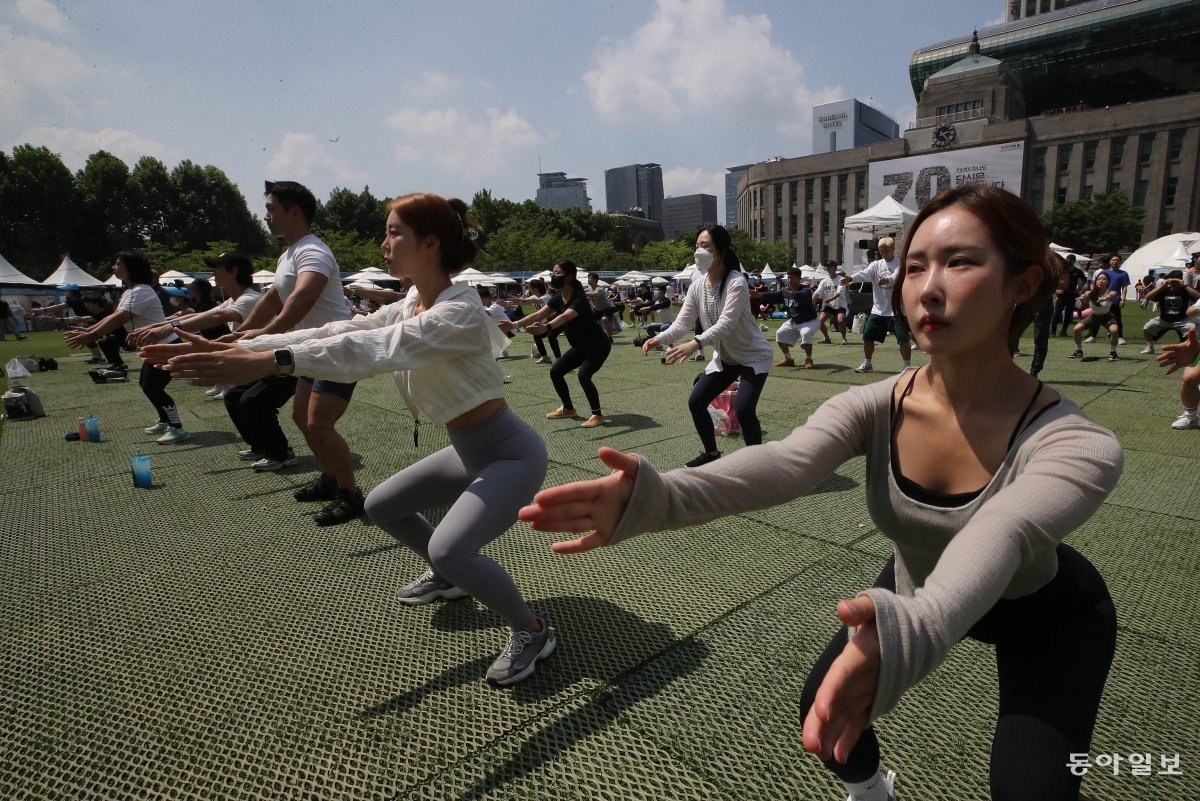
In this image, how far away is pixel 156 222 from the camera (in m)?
52.1

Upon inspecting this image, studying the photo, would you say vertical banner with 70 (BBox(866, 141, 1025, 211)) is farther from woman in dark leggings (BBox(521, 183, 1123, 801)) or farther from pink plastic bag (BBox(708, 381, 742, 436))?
woman in dark leggings (BBox(521, 183, 1123, 801))

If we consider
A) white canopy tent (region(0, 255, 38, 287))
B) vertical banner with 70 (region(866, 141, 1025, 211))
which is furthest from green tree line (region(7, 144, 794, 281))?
vertical banner with 70 (region(866, 141, 1025, 211))

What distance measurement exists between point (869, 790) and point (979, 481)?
0.94 m

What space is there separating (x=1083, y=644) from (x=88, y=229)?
64849 millimetres

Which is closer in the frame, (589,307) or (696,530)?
(696,530)

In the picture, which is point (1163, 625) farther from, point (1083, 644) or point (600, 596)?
point (600, 596)

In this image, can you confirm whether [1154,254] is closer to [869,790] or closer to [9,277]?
[869,790]

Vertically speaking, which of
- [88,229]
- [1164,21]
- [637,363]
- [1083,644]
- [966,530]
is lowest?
[637,363]

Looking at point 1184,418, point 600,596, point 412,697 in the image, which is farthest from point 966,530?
point 1184,418

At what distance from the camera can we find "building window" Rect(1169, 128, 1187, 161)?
59625 mm

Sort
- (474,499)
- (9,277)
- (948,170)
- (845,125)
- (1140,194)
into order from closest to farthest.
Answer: (474,499) < (9,277) < (948,170) < (1140,194) < (845,125)

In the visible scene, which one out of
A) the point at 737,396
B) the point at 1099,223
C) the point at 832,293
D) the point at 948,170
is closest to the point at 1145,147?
the point at 948,170

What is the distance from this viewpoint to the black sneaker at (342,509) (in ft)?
14.5

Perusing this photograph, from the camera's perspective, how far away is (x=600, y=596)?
3.31m
